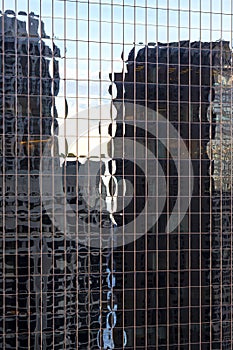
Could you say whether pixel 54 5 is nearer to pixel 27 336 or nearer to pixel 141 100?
pixel 141 100

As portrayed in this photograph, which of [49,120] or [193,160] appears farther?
[193,160]

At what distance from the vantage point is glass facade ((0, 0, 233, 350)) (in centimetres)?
2184

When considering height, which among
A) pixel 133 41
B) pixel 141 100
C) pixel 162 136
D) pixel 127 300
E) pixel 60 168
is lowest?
pixel 127 300

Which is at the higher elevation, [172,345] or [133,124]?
[133,124]

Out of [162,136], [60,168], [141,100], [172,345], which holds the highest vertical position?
[141,100]

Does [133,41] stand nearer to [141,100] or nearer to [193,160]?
[141,100]

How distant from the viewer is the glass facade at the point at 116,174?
71.7 ft

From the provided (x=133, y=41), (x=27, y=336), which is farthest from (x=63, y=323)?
(x=133, y=41)

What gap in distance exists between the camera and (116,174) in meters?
22.7

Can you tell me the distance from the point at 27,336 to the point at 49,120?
8.84 meters

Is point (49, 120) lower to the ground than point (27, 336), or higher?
higher

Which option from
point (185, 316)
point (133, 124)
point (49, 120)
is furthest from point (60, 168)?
point (185, 316)

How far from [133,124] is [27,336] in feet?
32.0

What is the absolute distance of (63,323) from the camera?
73.7 ft
